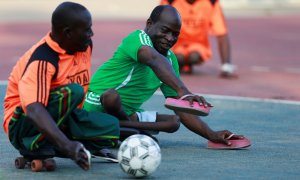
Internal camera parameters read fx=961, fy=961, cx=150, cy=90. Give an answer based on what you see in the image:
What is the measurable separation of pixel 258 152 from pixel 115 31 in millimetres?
13140

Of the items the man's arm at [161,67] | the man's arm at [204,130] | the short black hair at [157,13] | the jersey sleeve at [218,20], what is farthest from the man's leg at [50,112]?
the jersey sleeve at [218,20]

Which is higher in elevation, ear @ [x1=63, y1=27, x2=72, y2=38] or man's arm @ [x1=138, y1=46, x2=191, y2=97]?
ear @ [x1=63, y1=27, x2=72, y2=38]

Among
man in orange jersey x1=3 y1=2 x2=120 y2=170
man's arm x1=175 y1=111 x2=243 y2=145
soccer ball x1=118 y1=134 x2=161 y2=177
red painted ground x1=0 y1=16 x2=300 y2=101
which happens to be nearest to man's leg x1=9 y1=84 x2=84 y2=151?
man in orange jersey x1=3 y1=2 x2=120 y2=170

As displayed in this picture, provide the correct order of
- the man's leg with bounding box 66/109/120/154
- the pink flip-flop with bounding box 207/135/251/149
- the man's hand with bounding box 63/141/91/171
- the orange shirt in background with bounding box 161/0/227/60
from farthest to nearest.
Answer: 1. the orange shirt in background with bounding box 161/0/227/60
2. the pink flip-flop with bounding box 207/135/251/149
3. the man's leg with bounding box 66/109/120/154
4. the man's hand with bounding box 63/141/91/171

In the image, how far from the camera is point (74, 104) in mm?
6422

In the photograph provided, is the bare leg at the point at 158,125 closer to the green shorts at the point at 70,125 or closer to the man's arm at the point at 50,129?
the green shorts at the point at 70,125

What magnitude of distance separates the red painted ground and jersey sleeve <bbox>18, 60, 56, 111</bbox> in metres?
5.88

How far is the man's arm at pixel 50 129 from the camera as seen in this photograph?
6043 millimetres

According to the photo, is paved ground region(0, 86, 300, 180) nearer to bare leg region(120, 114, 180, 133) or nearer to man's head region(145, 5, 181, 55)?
bare leg region(120, 114, 180, 133)

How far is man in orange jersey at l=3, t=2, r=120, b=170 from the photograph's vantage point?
6.19m

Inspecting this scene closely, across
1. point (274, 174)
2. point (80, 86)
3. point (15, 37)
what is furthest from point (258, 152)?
point (15, 37)

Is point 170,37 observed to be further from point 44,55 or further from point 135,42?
point 44,55

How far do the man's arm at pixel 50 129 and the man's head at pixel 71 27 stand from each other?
20.8 inches

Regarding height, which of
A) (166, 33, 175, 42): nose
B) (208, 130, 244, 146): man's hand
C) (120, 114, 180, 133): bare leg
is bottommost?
(208, 130, 244, 146): man's hand
